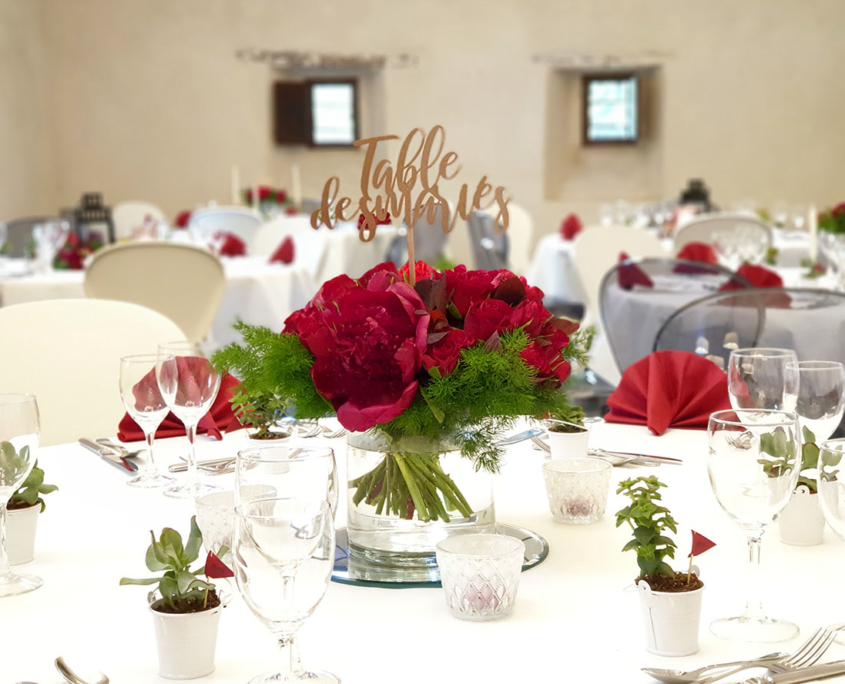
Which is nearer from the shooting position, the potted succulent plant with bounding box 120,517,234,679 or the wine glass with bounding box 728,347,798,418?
the potted succulent plant with bounding box 120,517,234,679

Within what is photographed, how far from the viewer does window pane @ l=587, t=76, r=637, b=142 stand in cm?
1073

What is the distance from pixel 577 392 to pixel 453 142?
786cm

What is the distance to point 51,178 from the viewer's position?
10008 mm

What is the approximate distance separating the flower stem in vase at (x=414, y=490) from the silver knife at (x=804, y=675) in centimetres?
35

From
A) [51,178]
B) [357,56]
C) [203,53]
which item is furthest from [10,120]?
[357,56]

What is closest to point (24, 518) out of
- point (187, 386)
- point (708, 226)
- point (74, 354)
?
point (187, 386)

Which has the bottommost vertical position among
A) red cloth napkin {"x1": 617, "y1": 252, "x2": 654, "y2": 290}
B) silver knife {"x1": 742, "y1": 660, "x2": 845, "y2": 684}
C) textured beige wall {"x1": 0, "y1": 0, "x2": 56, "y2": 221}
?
silver knife {"x1": 742, "y1": 660, "x2": 845, "y2": 684}

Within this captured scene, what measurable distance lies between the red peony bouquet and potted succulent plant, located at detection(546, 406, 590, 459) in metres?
0.32

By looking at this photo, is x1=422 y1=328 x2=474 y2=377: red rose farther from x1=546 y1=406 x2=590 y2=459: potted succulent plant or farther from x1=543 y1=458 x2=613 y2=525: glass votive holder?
x1=546 y1=406 x2=590 y2=459: potted succulent plant

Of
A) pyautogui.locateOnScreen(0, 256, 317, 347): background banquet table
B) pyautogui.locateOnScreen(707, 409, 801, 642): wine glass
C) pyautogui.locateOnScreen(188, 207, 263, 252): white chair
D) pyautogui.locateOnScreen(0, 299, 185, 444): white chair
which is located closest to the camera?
pyautogui.locateOnScreen(707, 409, 801, 642): wine glass

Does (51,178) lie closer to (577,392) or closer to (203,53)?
(203,53)

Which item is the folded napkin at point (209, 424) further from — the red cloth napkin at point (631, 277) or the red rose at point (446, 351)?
the red cloth napkin at point (631, 277)

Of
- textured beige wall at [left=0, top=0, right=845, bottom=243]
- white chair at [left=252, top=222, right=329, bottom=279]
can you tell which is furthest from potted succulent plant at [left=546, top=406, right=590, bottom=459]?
textured beige wall at [left=0, top=0, right=845, bottom=243]

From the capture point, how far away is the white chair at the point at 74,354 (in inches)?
74.9
